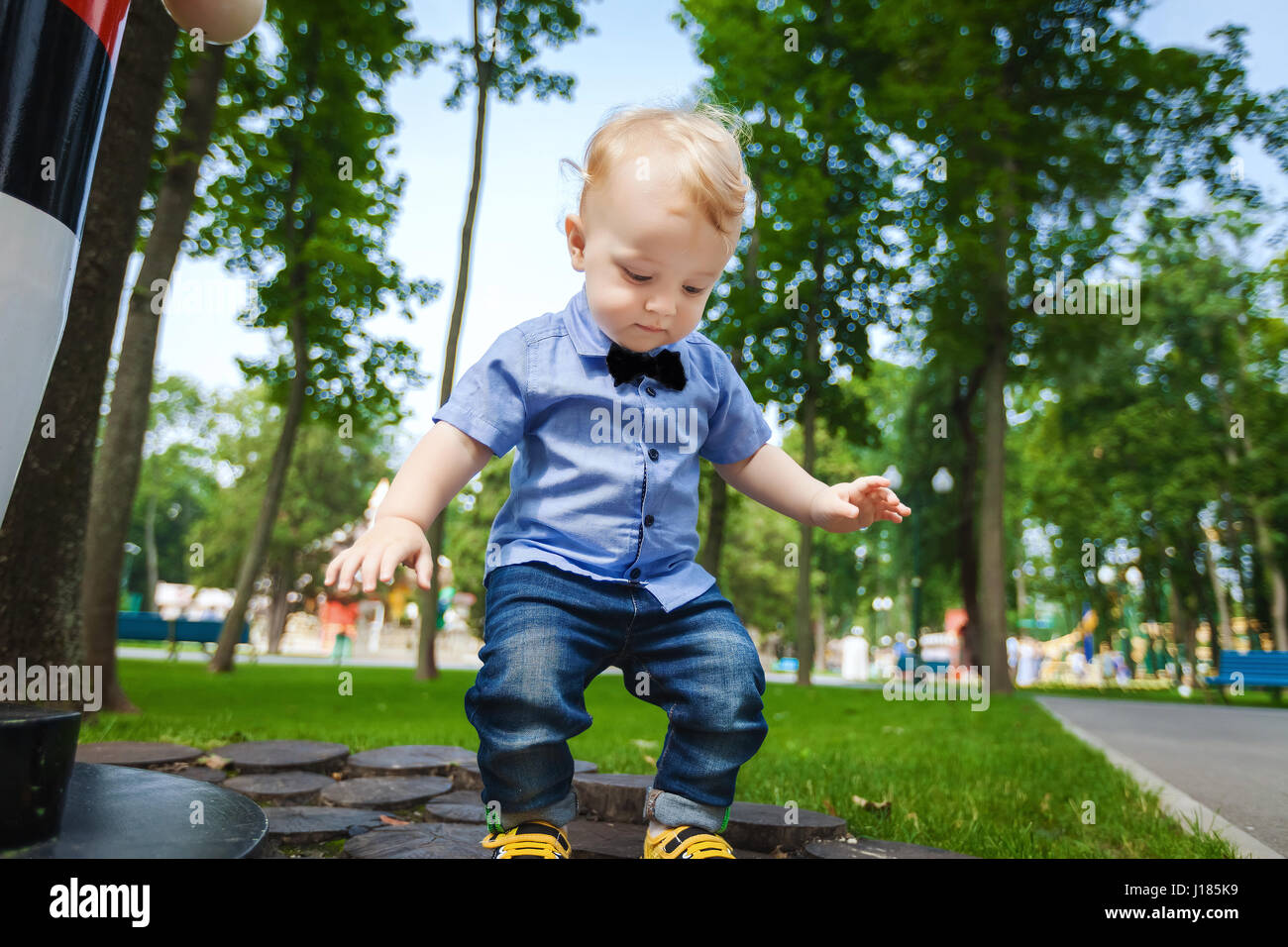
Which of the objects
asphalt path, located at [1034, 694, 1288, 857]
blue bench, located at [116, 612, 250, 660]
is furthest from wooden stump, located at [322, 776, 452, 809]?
blue bench, located at [116, 612, 250, 660]

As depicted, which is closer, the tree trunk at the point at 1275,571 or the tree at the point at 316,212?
the tree at the point at 316,212

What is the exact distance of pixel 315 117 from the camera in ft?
40.2

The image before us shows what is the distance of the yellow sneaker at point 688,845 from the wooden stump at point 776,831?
54 cm

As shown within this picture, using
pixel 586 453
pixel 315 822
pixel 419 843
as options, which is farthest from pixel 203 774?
pixel 586 453

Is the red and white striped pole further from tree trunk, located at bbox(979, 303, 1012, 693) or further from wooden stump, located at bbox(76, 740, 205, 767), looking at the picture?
tree trunk, located at bbox(979, 303, 1012, 693)

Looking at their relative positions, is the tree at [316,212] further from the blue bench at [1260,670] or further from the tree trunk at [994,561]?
the blue bench at [1260,670]

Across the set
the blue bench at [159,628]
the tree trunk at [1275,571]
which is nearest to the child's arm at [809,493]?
the blue bench at [159,628]

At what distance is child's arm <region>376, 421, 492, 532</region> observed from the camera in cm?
162

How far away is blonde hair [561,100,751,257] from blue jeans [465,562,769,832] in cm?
76

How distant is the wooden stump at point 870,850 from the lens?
212 centimetres

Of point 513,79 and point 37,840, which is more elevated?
point 513,79
